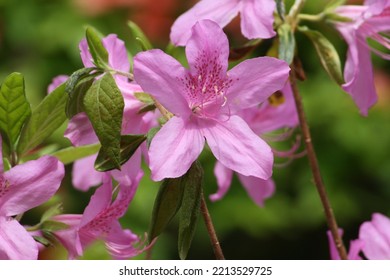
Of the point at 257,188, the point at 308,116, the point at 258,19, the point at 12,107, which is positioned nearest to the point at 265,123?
the point at 257,188

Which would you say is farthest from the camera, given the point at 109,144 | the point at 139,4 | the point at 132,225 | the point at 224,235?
the point at 224,235

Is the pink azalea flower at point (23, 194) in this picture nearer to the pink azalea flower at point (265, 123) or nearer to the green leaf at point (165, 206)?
the green leaf at point (165, 206)

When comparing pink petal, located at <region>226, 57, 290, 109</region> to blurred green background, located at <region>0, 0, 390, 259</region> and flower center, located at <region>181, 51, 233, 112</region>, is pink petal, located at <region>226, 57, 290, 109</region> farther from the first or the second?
blurred green background, located at <region>0, 0, 390, 259</region>

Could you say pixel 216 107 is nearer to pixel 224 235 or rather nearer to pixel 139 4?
pixel 139 4

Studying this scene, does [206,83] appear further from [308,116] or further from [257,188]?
[308,116]

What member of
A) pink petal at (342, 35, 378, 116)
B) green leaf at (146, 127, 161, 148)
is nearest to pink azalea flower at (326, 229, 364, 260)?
pink petal at (342, 35, 378, 116)

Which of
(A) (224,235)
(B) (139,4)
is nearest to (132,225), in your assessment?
(A) (224,235)

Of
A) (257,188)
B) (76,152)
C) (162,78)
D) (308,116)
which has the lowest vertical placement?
(308,116)
